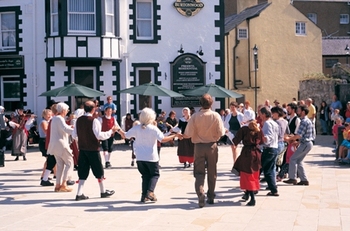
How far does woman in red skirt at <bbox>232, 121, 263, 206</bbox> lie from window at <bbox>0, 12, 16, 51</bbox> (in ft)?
58.7

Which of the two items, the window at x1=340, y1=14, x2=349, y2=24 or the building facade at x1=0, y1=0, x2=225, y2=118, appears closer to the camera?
the building facade at x1=0, y1=0, x2=225, y2=118

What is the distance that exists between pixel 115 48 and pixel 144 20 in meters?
2.10

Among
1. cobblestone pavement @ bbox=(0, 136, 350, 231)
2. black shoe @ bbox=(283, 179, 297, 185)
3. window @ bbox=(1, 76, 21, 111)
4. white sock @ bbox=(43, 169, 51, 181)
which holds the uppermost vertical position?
window @ bbox=(1, 76, 21, 111)

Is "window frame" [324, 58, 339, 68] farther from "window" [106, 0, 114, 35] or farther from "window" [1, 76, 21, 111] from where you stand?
"window" [1, 76, 21, 111]

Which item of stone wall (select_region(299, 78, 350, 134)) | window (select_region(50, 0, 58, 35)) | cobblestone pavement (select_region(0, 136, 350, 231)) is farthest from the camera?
stone wall (select_region(299, 78, 350, 134))

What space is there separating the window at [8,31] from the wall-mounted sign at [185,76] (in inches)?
283

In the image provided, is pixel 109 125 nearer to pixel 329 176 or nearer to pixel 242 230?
pixel 329 176

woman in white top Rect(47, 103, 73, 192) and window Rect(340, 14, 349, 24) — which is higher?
window Rect(340, 14, 349, 24)

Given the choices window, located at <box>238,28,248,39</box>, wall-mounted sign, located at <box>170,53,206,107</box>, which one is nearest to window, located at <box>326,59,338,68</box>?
window, located at <box>238,28,248,39</box>

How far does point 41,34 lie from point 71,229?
59.5ft

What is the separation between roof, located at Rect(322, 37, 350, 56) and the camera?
48.0 metres

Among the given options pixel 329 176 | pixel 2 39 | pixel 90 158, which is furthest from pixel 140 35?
pixel 90 158

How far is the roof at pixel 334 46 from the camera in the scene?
4797cm

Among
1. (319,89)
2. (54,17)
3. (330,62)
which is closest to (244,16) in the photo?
(330,62)
